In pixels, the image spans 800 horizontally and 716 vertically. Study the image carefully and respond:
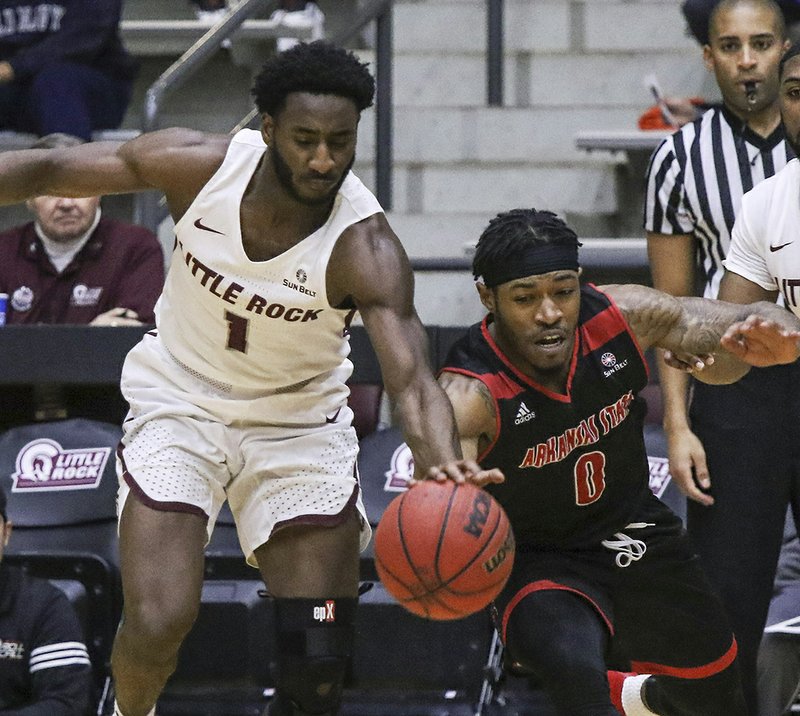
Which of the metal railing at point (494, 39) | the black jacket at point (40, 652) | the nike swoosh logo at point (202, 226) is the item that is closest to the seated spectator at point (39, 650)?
the black jacket at point (40, 652)

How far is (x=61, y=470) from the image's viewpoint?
6211mm

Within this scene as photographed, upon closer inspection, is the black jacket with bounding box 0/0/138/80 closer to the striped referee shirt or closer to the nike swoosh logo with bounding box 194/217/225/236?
the striped referee shirt

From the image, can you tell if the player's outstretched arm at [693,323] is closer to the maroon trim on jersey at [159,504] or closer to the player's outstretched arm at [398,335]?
the player's outstretched arm at [398,335]

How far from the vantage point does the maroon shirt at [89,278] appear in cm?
647

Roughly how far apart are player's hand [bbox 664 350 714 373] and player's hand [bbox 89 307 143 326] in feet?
7.56

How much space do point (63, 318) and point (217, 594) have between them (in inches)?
50.8

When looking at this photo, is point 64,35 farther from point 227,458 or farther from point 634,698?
point 634,698

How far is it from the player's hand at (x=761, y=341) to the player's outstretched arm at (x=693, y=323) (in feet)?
0.29

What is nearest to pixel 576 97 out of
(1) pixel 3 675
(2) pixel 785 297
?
(2) pixel 785 297

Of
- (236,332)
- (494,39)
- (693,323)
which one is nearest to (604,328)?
(693,323)

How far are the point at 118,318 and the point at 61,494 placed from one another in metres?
0.67

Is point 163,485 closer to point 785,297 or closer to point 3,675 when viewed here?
point 3,675

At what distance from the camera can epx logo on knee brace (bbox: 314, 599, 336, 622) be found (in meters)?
4.62

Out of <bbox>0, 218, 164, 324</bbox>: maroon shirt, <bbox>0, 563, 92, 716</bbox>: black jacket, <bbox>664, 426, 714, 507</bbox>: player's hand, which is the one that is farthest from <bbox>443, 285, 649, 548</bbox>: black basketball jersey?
<bbox>0, 218, 164, 324</bbox>: maroon shirt
